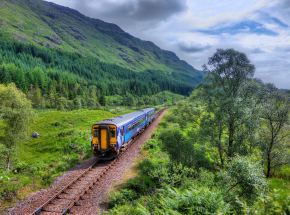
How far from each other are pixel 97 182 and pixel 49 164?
690cm

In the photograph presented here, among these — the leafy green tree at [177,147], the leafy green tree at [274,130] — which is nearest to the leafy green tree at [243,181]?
the leafy green tree at [177,147]

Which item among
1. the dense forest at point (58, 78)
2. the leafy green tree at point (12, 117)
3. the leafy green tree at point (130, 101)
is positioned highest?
the dense forest at point (58, 78)

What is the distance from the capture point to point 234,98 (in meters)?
14.5

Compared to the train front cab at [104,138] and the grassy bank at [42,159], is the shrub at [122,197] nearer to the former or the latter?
the train front cab at [104,138]

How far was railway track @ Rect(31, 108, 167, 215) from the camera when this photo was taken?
30.8 ft

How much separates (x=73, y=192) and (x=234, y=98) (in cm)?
1561

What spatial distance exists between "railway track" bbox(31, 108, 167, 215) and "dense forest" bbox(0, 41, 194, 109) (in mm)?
61362

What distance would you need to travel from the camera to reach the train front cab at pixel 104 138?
1636 centimetres

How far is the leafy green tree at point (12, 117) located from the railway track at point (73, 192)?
7994 millimetres

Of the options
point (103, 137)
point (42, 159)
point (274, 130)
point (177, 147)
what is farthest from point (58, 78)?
point (274, 130)

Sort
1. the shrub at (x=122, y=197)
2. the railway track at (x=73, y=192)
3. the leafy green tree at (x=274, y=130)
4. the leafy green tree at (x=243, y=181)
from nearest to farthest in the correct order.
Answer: the leafy green tree at (x=243, y=181)
the railway track at (x=73, y=192)
the shrub at (x=122, y=197)
the leafy green tree at (x=274, y=130)

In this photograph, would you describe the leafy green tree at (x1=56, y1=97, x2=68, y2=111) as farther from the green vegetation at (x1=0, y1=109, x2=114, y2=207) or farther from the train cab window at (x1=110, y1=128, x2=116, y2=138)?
the train cab window at (x1=110, y1=128, x2=116, y2=138)

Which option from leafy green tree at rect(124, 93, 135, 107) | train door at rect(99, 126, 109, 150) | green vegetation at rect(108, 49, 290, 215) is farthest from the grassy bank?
leafy green tree at rect(124, 93, 135, 107)

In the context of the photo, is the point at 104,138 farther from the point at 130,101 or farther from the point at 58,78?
the point at 58,78
